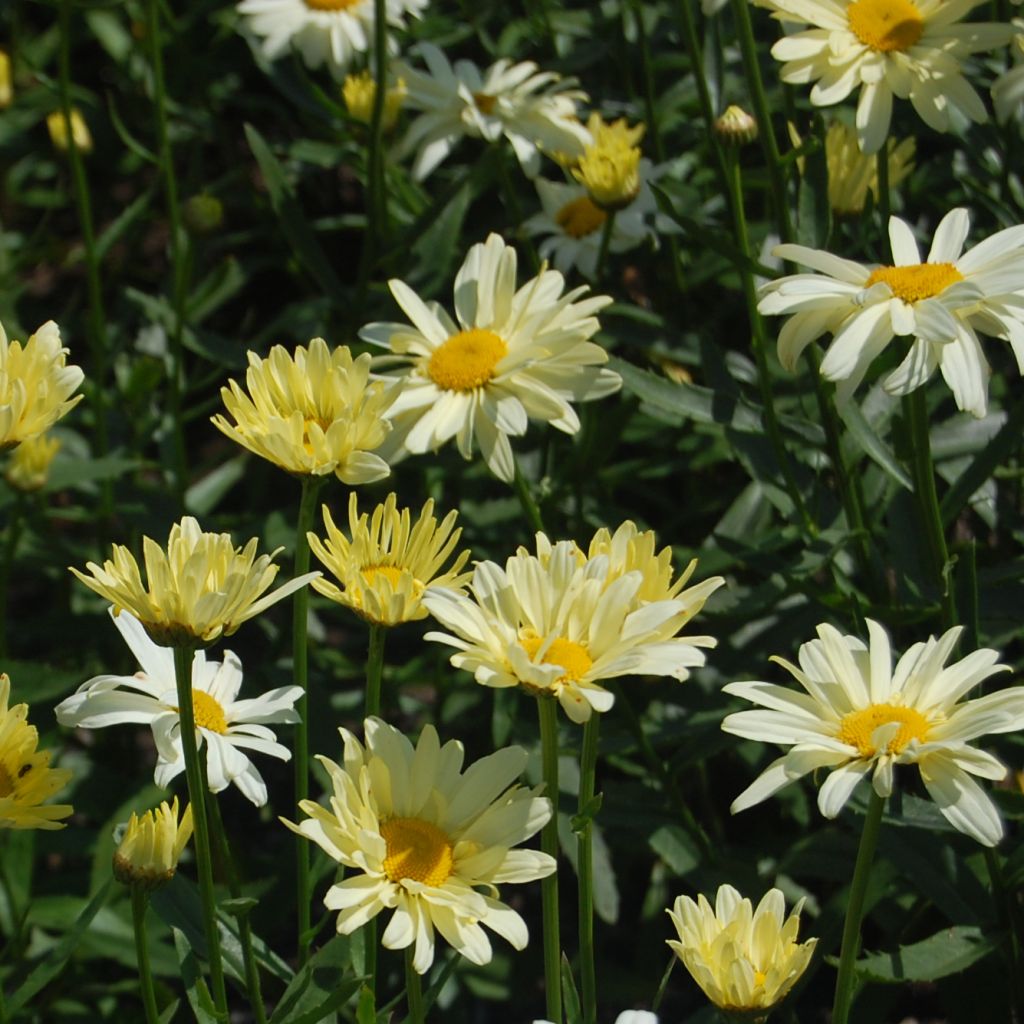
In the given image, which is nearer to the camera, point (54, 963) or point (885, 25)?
point (54, 963)

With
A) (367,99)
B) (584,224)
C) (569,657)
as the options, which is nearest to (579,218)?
(584,224)

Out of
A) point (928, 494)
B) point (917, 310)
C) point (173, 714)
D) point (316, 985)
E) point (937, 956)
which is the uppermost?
point (917, 310)

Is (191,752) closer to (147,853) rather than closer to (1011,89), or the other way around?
(147,853)

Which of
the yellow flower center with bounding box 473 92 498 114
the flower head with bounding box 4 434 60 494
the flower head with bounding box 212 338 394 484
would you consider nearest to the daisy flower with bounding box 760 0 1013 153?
the yellow flower center with bounding box 473 92 498 114

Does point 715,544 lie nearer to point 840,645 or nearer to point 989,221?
point 989,221

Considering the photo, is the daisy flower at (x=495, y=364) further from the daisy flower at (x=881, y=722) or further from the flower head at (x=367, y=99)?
the flower head at (x=367, y=99)

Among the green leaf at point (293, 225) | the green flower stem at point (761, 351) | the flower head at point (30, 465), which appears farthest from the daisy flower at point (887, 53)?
the flower head at point (30, 465)

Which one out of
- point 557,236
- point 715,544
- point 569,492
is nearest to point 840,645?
point 715,544
